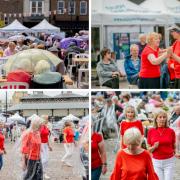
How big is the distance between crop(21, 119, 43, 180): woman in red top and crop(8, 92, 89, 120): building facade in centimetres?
9

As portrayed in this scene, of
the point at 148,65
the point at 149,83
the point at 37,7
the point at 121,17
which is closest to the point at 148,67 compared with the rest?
the point at 148,65

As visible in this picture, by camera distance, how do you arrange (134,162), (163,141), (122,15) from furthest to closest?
(122,15)
(163,141)
(134,162)

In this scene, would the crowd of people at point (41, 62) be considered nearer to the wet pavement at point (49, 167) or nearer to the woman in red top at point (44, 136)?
the woman in red top at point (44, 136)

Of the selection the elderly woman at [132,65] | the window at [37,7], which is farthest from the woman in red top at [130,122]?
the window at [37,7]

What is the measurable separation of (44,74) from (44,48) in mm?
213

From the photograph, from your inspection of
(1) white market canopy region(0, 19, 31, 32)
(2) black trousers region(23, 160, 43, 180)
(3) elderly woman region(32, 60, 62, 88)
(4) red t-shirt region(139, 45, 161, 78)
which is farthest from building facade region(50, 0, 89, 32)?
(2) black trousers region(23, 160, 43, 180)

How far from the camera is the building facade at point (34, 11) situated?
3.53 metres

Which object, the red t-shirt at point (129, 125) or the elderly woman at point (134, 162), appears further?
the red t-shirt at point (129, 125)

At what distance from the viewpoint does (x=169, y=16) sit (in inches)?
136

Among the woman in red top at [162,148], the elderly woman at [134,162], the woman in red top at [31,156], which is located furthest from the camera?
the woman in red top at [31,156]

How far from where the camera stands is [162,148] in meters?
3.37

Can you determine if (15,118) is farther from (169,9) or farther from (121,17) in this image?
(169,9)

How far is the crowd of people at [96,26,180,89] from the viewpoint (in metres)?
3.47

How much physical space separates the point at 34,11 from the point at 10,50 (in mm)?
→ 337
